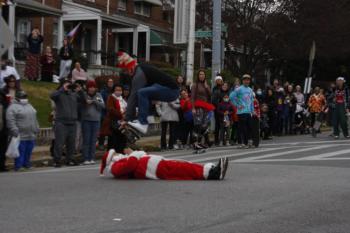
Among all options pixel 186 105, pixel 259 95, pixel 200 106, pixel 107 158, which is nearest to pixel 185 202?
pixel 107 158

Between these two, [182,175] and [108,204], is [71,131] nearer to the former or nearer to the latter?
[182,175]

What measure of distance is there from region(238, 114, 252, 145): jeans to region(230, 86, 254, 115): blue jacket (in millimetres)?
142

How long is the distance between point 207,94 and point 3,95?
554 cm

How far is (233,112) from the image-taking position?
19766 millimetres

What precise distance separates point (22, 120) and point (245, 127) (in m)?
6.97

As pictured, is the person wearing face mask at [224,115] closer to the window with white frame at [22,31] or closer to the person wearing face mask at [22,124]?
the person wearing face mask at [22,124]

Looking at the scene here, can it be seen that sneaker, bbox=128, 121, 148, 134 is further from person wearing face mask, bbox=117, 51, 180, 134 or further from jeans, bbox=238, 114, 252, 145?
jeans, bbox=238, 114, 252, 145

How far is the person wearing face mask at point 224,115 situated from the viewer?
19.7 meters

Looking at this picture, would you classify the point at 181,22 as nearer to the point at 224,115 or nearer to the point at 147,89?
the point at 224,115

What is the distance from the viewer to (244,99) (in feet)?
62.2

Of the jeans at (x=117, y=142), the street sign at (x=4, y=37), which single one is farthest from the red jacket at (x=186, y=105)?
the street sign at (x=4, y=37)

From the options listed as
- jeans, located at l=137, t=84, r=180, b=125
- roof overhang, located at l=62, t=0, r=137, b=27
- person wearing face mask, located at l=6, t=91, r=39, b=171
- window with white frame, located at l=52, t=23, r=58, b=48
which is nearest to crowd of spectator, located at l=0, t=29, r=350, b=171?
person wearing face mask, located at l=6, t=91, r=39, b=171

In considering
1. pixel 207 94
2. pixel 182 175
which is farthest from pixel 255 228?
pixel 207 94

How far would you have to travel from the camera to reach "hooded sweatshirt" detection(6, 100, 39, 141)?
14.1m
